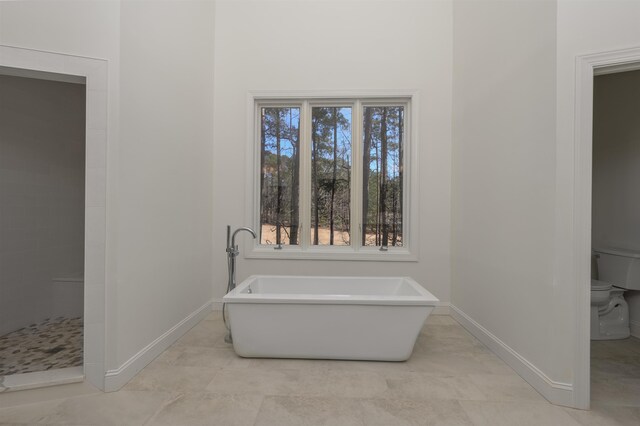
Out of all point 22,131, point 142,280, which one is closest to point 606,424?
point 142,280

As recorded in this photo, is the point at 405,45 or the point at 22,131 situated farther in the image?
the point at 405,45

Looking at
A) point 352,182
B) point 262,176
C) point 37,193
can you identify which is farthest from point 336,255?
point 37,193

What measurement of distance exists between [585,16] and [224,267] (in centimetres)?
347

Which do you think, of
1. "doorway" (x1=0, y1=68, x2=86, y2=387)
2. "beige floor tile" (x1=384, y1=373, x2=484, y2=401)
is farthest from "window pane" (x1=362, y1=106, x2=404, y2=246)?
"doorway" (x1=0, y1=68, x2=86, y2=387)

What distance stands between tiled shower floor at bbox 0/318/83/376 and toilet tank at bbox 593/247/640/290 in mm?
4342

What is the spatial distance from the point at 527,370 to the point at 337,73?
3.08m

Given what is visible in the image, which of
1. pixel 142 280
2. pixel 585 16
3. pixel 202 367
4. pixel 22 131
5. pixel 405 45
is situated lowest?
pixel 202 367

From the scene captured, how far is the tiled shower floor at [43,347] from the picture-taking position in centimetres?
222

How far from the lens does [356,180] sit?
3654mm

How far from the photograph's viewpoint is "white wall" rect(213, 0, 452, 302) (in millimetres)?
3498

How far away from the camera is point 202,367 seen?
2.32m

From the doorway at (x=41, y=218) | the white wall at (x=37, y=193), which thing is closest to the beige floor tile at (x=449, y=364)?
the doorway at (x=41, y=218)

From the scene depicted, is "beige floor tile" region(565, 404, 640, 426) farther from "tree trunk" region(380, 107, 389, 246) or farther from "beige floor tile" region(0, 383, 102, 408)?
"beige floor tile" region(0, 383, 102, 408)

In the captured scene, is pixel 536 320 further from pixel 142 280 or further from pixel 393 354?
pixel 142 280
